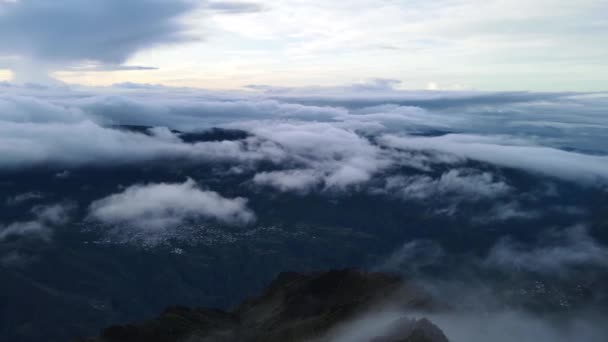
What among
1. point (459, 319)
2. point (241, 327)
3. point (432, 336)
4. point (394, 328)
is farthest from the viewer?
point (241, 327)

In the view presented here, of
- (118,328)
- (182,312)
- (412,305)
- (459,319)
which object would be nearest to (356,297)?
(412,305)

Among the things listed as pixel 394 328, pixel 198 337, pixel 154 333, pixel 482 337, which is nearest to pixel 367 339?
pixel 394 328

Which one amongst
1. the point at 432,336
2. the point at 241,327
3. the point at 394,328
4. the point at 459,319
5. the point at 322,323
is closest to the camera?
the point at 432,336

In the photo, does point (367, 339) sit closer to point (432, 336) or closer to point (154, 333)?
point (432, 336)

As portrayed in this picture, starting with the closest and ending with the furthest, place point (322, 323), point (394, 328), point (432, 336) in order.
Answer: point (432, 336)
point (394, 328)
point (322, 323)

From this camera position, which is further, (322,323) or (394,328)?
(322,323)

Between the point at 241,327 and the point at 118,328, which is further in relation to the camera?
the point at 241,327

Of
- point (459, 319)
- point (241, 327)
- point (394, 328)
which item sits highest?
point (394, 328)

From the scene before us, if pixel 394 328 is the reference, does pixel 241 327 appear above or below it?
below

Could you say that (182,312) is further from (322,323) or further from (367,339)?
(367,339)

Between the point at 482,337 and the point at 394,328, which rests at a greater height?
the point at 394,328
